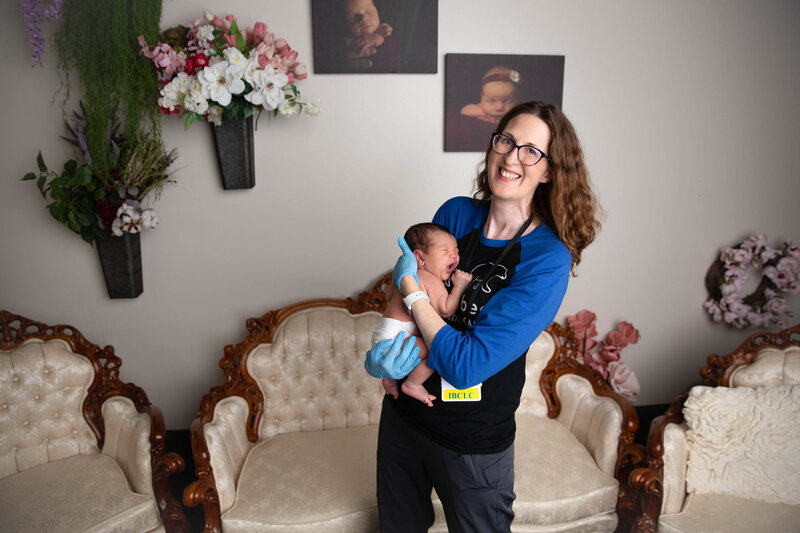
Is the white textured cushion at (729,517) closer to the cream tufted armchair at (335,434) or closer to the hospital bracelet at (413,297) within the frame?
the cream tufted armchair at (335,434)

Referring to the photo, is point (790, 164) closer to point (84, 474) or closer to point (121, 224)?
point (121, 224)

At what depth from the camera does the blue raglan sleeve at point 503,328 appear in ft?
4.38

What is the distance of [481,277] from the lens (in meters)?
1.53

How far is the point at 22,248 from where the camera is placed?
2.76 meters

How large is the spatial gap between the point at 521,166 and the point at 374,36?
60.2 inches

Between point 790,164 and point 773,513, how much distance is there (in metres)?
2.06

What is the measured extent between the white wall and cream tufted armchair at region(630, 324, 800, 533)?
3.14 ft

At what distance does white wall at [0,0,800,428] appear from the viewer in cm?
272

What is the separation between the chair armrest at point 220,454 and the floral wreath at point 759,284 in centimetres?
284

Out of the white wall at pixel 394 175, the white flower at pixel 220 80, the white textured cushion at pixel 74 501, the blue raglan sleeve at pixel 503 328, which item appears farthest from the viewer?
the white wall at pixel 394 175

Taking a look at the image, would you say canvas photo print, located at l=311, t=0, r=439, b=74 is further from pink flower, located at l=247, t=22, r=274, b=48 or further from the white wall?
pink flower, located at l=247, t=22, r=274, b=48

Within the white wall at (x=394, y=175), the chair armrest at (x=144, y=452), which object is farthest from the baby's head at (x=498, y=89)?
the chair armrest at (x=144, y=452)

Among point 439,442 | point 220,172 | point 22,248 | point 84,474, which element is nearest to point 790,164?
point 439,442

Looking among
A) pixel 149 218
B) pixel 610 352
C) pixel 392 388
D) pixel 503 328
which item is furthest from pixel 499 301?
pixel 610 352
